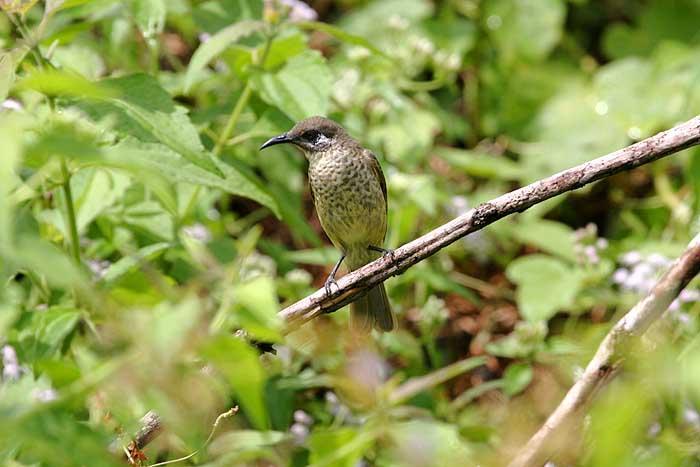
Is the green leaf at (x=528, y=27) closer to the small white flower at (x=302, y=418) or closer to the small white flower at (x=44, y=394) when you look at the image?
the small white flower at (x=302, y=418)

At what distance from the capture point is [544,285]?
5.49m

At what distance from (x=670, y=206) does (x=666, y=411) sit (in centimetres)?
217

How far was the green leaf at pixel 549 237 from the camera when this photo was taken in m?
5.80

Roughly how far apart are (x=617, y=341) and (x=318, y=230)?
380 cm

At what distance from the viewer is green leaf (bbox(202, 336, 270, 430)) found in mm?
1705

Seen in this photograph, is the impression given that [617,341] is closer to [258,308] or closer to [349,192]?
[349,192]

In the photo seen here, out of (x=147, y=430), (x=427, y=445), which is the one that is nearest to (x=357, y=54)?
(x=147, y=430)

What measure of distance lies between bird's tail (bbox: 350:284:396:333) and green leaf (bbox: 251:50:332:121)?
921 millimetres

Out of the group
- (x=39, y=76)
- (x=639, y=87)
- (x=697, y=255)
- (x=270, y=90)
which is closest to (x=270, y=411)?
(x=270, y=90)

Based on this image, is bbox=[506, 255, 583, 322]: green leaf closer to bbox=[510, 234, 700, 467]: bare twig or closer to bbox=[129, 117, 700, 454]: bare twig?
bbox=[510, 234, 700, 467]: bare twig

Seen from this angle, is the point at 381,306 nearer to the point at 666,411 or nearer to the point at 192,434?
the point at 666,411

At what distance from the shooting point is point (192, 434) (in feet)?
5.72

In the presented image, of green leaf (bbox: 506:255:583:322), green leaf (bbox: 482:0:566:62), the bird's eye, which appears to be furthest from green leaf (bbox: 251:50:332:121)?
green leaf (bbox: 482:0:566:62)

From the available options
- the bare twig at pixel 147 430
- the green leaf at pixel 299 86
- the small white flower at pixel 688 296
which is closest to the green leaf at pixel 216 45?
the green leaf at pixel 299 86
